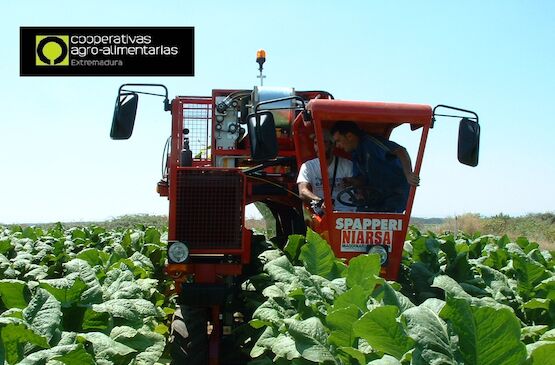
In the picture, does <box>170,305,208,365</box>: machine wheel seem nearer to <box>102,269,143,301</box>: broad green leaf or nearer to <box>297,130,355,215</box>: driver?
<box>102,269,143,301</box>: broad green leaf

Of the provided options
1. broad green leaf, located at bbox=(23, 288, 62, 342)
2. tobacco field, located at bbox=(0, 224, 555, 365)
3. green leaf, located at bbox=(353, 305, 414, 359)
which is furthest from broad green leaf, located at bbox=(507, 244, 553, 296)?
broad green leaf, located at bbox=(23, 288, 62, 342)

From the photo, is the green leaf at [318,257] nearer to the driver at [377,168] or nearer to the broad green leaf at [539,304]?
the driver at [377,168]

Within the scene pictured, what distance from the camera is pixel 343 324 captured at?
3.11 m

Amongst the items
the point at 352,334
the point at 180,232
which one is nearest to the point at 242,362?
the point at 180,232

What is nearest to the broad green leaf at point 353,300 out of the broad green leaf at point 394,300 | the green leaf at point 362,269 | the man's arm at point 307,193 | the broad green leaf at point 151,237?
the broad green leaf at point 394,300

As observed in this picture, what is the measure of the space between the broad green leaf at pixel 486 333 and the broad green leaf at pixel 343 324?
70 cm

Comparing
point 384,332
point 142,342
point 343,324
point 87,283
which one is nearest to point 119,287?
point 87,283

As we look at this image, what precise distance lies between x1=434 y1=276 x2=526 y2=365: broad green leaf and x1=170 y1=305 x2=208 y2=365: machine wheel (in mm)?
3739

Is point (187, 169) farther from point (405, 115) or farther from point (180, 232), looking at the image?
point (405, 115)

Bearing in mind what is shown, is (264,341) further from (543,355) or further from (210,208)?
(210,208)

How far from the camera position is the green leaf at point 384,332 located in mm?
2686

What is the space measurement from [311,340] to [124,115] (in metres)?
3.82

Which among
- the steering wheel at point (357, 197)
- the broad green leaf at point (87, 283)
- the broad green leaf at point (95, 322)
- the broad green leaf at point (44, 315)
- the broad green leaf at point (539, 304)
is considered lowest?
the broad green leaf at point (539, 304)

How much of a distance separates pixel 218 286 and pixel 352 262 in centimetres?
216
